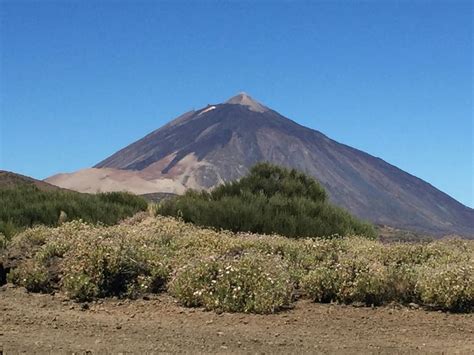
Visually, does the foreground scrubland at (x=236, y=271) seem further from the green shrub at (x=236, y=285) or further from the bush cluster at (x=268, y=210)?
the bush cluster at (x=268, y=210)

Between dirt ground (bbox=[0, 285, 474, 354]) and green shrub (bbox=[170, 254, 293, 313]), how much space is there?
0.21 metres

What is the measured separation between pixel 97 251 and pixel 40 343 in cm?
399

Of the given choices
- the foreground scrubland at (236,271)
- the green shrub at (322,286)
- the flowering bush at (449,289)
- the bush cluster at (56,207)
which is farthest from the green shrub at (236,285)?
the bush cluster at (56,207)

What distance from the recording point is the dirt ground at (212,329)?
29.3 feet

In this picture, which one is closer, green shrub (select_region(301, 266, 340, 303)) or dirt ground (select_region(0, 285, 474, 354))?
dirt ground (select_region(0, 285, 474, 354))

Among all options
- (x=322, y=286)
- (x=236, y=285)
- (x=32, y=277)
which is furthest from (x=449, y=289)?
(x=32, y=277)

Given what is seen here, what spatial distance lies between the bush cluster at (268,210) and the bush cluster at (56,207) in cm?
172

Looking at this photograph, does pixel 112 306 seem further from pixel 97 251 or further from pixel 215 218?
pixel 215 218

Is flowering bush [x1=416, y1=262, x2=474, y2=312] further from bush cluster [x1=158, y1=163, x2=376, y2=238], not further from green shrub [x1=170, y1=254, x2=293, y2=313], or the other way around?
bush cluster [x1=158, y1=163, x2=376, y2=238]

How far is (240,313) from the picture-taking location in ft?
36.3

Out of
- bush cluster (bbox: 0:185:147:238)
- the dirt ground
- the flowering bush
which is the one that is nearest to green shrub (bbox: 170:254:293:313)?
the dirt ground

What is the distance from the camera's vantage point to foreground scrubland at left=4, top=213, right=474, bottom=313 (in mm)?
11586

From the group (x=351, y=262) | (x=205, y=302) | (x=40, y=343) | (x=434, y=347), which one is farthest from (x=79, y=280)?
(x=434, y=347)

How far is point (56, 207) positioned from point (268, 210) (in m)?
6.04
